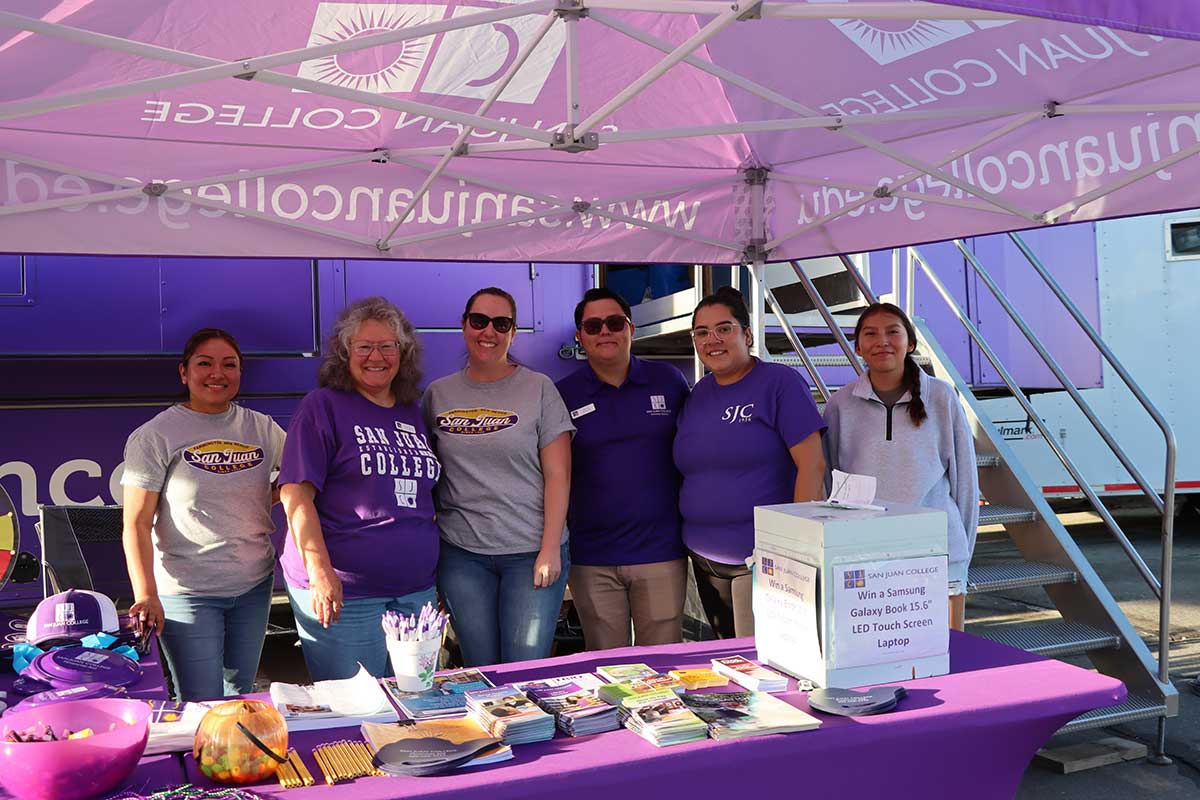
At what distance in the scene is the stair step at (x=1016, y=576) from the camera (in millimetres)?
4293

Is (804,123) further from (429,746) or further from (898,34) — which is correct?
(429,746)

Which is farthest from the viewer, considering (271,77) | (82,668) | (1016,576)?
(1016,576)

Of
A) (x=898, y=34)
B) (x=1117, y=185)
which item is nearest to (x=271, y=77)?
(x=898, y=34)

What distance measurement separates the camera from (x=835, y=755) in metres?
1.98

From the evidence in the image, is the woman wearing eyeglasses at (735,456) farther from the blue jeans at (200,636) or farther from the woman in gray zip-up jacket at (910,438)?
the blue jeans at (200,636)

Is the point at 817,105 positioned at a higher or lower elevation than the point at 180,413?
higher

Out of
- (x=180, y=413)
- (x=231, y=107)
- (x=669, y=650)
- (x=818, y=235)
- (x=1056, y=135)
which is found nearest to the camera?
(x=669, y=650)

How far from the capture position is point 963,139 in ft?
12.8

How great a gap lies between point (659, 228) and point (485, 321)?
1565mm

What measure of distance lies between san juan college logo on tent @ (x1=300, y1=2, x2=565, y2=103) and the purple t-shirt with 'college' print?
139 centimetres

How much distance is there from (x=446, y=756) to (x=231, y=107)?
8.49ft

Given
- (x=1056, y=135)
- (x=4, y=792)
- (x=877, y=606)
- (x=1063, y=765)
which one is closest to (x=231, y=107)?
(x=4, y=792)

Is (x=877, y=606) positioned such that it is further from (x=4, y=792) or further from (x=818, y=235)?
(x=818, y=235)

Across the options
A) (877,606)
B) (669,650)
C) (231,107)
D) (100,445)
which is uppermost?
(231,107)
